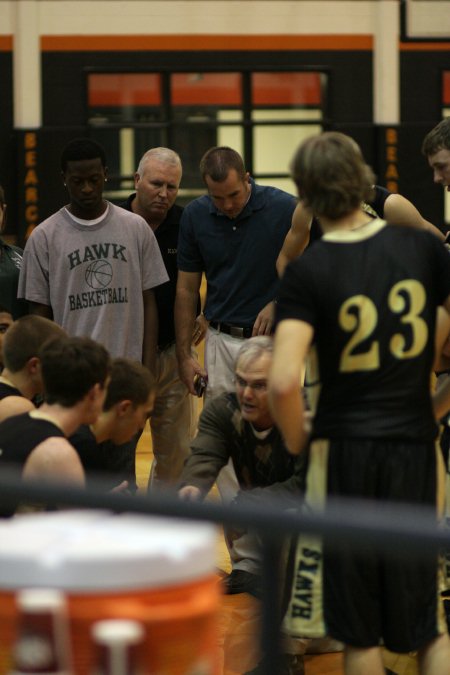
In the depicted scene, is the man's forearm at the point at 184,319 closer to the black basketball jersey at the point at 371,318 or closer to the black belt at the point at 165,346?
the black belt at the point at 165,346

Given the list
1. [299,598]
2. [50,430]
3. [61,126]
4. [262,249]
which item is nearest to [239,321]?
[262,249]

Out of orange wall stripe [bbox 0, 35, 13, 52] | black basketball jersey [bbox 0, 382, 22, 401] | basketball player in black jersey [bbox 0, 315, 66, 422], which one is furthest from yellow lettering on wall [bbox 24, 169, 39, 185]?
black basketball jersey [bbox 0, 382, 22, 401]

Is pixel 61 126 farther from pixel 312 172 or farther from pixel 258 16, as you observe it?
pixel 312 172

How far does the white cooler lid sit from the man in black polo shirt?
3.80 m

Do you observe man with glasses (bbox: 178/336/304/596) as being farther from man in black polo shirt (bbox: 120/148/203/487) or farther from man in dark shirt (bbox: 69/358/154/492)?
man in black polo shirt (bbox: 120/148/203/487)

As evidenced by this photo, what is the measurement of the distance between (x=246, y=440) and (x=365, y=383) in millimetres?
1328

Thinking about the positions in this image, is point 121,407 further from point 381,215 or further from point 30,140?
point 30,140

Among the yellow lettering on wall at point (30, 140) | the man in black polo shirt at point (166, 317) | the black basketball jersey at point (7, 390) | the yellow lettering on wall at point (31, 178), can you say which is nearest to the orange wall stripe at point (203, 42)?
the yellow lettering on wall at point (30, 140)

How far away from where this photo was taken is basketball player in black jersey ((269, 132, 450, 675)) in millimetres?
2812

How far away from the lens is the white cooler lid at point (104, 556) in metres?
1.64

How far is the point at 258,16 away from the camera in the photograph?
53.5 ft

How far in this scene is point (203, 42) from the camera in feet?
53.2

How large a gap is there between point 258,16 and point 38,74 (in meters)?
2.90

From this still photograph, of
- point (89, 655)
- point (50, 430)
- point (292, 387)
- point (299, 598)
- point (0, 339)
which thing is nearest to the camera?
point (89, 655)
